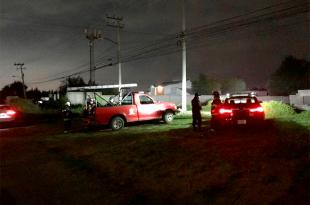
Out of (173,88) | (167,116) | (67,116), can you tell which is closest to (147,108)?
(167,116)

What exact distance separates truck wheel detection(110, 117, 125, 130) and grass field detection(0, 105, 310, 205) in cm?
512

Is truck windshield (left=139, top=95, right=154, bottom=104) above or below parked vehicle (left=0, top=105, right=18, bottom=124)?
above

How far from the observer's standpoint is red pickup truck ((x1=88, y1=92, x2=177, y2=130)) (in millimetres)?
19078

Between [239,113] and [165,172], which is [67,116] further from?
[165,172]

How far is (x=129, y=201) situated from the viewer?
814 cm

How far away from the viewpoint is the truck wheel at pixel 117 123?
63.9ft

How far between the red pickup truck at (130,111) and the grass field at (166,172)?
4814 mm

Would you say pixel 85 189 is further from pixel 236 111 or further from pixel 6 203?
pixel 236 111

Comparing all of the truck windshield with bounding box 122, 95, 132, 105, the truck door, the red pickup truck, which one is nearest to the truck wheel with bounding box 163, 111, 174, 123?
the red pickup truck

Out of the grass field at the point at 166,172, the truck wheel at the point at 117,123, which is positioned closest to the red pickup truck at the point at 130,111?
the truck wheel at the point at 117,123

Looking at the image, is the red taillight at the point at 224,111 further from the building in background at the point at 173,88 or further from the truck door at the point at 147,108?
the building in background at the point at 173,88

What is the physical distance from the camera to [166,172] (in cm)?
967

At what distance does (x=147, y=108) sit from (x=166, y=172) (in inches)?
430

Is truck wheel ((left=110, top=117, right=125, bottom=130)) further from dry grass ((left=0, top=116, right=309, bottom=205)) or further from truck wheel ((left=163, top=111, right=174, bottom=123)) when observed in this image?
dry grass ((left=0, top=116, right=309, bottom=205))
